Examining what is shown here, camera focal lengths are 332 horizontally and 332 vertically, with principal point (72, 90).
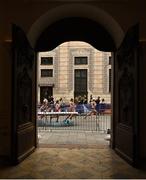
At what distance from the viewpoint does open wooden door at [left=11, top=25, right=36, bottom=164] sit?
23.9 feet

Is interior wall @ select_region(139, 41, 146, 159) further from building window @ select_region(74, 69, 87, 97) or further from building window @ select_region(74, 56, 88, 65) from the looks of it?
building window @ select_region(74, 56, 88, 65)

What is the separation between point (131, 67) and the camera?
753cm

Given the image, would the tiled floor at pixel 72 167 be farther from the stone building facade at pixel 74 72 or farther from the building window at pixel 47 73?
the building window at pixel 47 73

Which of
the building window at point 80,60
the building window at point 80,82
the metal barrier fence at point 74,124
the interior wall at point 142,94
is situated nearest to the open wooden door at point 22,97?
the interior wall at point 142,94

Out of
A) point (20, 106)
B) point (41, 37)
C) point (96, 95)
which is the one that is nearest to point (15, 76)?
point (20, 106)

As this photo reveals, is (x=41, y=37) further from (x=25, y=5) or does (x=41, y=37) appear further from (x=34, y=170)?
(x=34, y=170)

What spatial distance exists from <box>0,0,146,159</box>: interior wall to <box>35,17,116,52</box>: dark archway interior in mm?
1207

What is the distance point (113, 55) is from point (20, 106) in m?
3.19

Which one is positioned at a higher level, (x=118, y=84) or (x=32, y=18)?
(x=32, y=18)

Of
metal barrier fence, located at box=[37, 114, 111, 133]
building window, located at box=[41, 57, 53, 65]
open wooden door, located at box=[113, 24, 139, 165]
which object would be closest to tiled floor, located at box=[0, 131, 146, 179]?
open wooden door, located at box=[113, 24, 139, 165]

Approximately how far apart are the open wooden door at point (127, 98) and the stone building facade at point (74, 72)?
2450cm

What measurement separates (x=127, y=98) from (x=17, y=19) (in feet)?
10.8

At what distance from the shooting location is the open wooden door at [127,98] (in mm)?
7148

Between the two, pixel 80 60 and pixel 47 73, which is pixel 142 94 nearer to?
pixel 80 60
